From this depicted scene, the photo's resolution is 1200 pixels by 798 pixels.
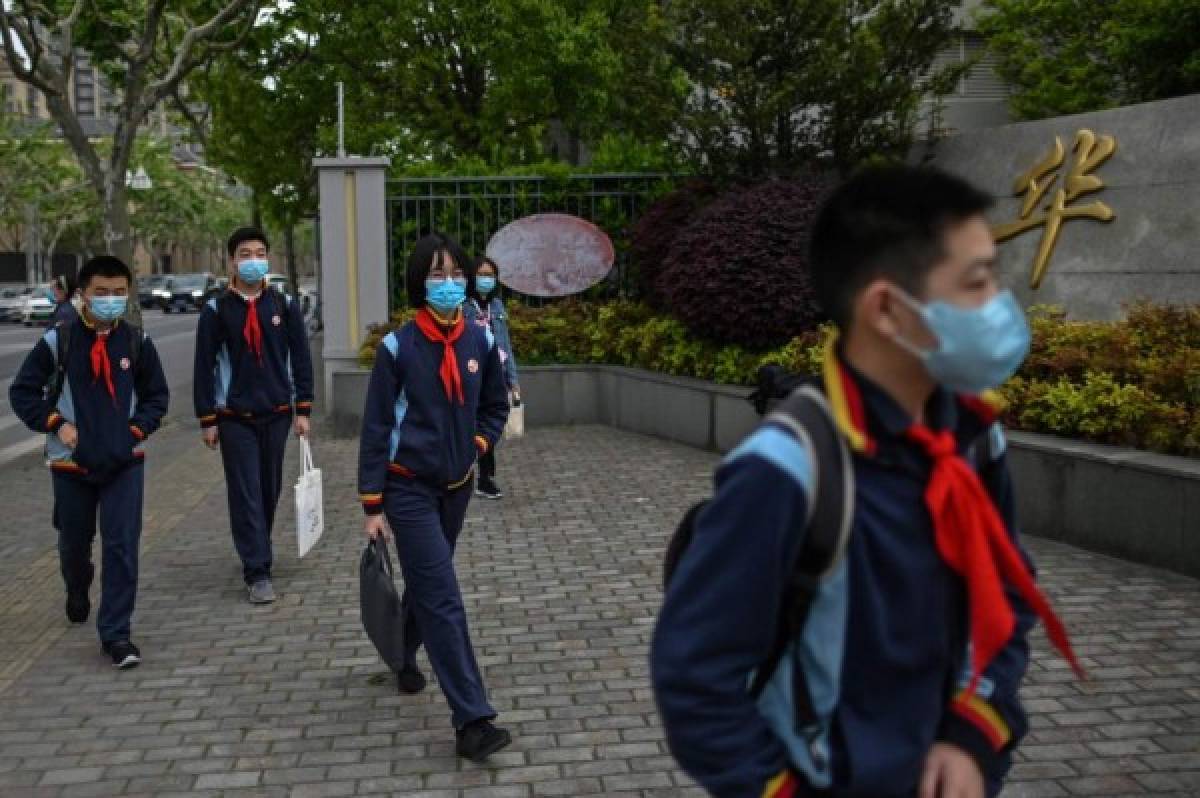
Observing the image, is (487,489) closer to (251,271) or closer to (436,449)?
(251,271)

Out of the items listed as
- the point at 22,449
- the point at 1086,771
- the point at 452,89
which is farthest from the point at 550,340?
the point at 1086,771

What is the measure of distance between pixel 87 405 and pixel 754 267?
21.4 feet

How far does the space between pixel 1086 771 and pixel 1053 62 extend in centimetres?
1871

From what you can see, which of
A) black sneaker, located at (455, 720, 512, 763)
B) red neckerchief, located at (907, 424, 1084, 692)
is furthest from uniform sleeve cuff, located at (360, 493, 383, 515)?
red neckerchief, located at (907, 424, 1084, 692)

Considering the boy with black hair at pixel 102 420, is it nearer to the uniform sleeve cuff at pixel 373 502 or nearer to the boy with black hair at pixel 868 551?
the uniform sleeve cuff at pixel 373 502

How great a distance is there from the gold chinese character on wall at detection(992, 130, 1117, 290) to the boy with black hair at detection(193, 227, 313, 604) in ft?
20.6

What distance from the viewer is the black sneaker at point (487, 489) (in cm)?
957

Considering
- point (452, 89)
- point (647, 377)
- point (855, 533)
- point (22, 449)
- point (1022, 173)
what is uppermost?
point (452, 89)

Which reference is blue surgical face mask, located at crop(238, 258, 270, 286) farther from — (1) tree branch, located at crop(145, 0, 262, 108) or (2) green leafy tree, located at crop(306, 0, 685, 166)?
(2) green leafy tree, located at crop(306, 0, 685, 166)

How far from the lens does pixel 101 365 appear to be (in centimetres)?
597

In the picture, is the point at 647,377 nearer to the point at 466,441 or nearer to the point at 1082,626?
the point at 1082,626

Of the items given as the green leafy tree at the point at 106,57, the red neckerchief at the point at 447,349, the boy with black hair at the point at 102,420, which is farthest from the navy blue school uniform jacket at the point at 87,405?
the green leafy tree at the point at 106,57

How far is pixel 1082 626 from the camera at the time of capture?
598 cm

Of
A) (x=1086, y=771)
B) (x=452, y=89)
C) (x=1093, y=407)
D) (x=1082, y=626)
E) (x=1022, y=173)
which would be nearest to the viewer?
(x=1086, y=771)
